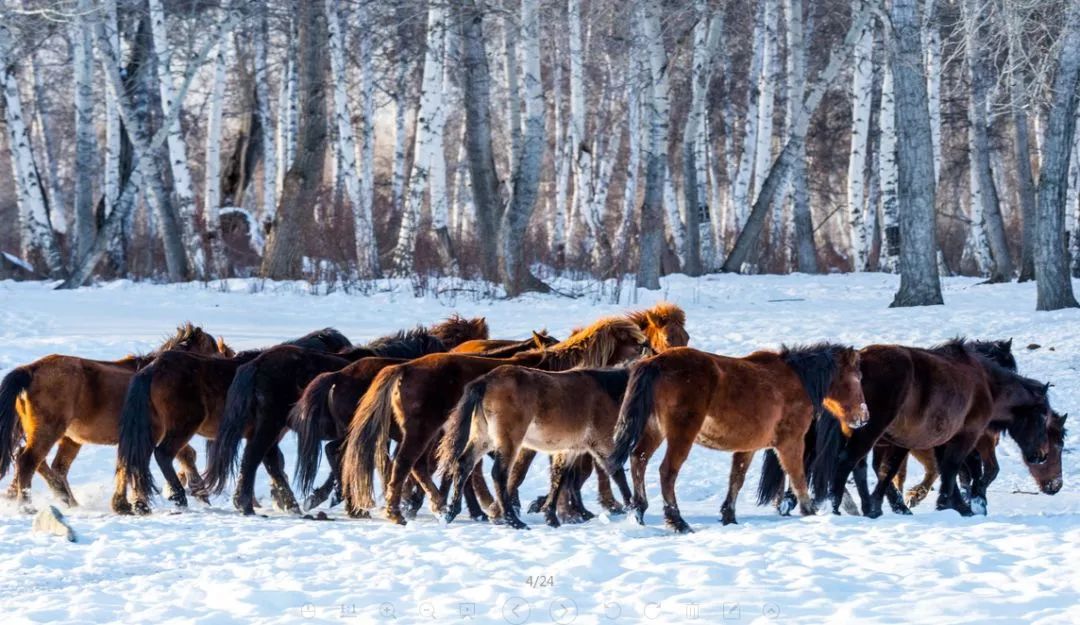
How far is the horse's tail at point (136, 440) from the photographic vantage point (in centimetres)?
941

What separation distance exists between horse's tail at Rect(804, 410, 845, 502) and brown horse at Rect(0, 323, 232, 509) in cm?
503

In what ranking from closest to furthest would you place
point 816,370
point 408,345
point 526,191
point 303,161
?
point 816,370, point 408,345, point 526,191, point 303,161

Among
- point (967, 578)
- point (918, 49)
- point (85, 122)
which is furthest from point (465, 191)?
point (967, 578)

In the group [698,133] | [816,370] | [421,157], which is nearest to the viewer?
[816,370]

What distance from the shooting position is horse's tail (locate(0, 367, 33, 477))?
31.3ft

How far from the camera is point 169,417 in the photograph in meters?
9.89

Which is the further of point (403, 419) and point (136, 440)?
point (136, 440)

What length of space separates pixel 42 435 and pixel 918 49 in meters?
14.1

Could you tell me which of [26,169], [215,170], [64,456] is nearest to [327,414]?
[64,456]

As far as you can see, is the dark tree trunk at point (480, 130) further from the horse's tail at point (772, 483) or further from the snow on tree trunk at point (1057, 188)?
the horse's tail at point (772, 483)

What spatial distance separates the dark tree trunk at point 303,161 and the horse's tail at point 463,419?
47.0 ft

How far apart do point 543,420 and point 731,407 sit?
1236 mm

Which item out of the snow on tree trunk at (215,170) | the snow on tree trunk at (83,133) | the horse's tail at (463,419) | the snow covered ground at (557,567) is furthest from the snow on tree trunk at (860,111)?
the horse's tail at (463,419)

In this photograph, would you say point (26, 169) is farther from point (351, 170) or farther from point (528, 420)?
point (528, 420)
